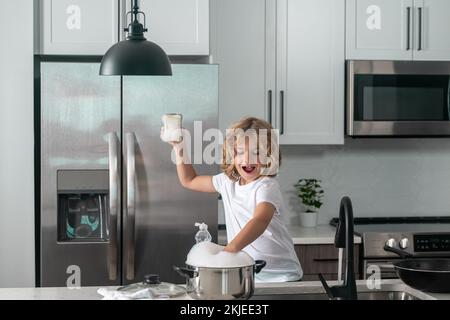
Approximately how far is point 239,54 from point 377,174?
3.55 ft

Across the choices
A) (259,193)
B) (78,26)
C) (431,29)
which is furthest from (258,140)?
(431,29)

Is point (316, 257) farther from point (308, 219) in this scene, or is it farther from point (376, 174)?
point (376, 174)

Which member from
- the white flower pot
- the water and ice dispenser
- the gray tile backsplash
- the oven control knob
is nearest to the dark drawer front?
the oven control knob

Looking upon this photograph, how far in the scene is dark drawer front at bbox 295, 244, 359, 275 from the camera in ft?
11.6

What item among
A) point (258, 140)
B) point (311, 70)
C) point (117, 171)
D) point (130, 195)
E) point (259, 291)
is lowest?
point (259, 291)

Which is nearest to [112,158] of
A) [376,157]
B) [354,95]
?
[354,95]

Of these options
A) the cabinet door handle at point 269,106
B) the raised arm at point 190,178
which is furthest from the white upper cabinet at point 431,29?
the raised arm at point 190,178

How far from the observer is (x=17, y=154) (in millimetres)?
3359

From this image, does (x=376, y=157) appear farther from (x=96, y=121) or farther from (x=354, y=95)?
(x=96, y=121)

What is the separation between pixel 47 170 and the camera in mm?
3256

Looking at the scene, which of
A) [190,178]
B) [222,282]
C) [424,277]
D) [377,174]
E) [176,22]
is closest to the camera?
[222,282]

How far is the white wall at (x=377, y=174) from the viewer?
162 inches

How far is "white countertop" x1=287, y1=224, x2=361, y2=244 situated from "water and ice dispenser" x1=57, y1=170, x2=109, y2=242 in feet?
3.02

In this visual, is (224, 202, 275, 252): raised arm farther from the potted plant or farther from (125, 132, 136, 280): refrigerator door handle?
the potted plant
